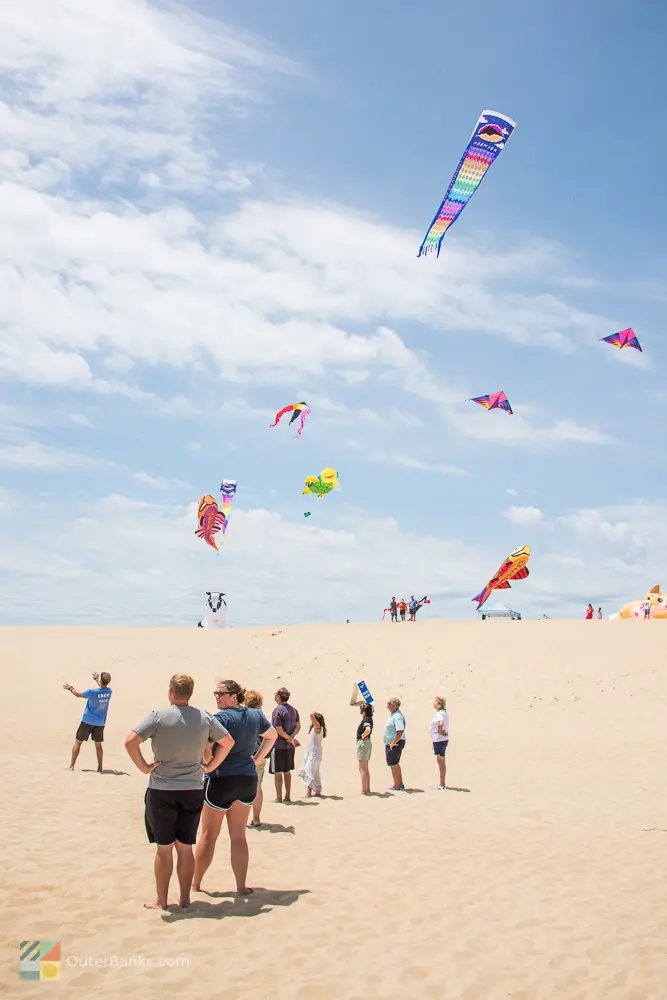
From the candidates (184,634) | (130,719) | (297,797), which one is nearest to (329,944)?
(297,797)

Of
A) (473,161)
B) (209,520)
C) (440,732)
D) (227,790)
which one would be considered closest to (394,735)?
(440,732)

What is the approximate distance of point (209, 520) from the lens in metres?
39.8

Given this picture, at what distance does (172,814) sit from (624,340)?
18.9 metres

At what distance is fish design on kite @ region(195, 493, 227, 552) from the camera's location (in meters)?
39.5

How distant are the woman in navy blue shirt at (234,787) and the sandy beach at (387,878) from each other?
1.13 feet

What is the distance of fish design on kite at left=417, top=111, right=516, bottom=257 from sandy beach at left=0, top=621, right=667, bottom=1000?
846 cm

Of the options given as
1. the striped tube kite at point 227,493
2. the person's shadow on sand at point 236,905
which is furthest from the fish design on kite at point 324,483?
the person's shadow on sand at point 236,905

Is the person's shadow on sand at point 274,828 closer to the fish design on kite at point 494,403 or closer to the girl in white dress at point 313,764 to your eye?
the girl in white dress at point 313,764

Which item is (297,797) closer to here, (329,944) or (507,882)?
(507,882)

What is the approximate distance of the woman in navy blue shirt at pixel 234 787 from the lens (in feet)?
20.6

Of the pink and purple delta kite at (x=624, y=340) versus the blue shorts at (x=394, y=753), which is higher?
the pink and purple delta kite at (x=624, y=340)

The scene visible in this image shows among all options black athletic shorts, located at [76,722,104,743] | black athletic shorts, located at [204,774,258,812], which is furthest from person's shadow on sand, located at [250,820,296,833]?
black athletic shorts, located at [76,722,104,743]

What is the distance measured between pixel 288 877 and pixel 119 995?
9.55 ft

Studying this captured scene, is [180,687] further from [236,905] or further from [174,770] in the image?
[236,905]
